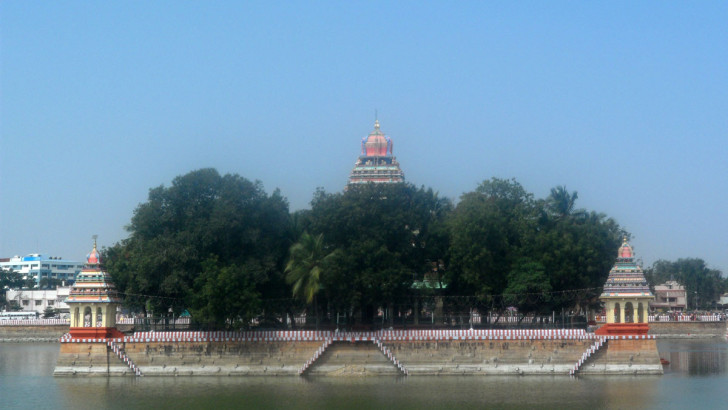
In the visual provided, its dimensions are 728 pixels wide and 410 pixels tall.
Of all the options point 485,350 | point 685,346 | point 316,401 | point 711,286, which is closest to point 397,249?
point 485,350

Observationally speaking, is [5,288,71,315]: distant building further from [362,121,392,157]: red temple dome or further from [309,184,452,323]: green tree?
[309,184,452,323]: green tree

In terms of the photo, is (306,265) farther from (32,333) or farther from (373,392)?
(32,333)

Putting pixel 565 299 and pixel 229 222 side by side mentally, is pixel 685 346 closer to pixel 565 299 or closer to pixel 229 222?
pixel 565 299

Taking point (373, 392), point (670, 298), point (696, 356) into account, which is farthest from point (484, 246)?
point (670, 298)

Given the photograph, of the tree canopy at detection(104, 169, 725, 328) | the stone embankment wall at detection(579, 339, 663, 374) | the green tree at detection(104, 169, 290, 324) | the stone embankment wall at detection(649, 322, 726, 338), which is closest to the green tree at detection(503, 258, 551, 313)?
the tree canopy at detection(104, 169, 725, 328)

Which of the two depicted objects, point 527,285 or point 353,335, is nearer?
point 353,335

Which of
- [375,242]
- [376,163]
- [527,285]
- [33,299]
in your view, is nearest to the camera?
[375,242]

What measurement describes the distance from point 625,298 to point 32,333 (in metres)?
56.3

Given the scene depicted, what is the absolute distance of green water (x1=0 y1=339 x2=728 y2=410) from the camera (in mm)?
38000

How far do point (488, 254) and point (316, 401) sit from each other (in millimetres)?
14672

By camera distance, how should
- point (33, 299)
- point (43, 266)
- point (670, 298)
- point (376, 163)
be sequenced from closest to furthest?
point (376, 163) < point (33, 299) < point (670, 298) < point (43, 266)

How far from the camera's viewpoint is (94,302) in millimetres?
47781

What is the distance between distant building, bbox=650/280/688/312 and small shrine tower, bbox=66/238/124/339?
8098 cm

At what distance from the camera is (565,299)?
5150 cm
